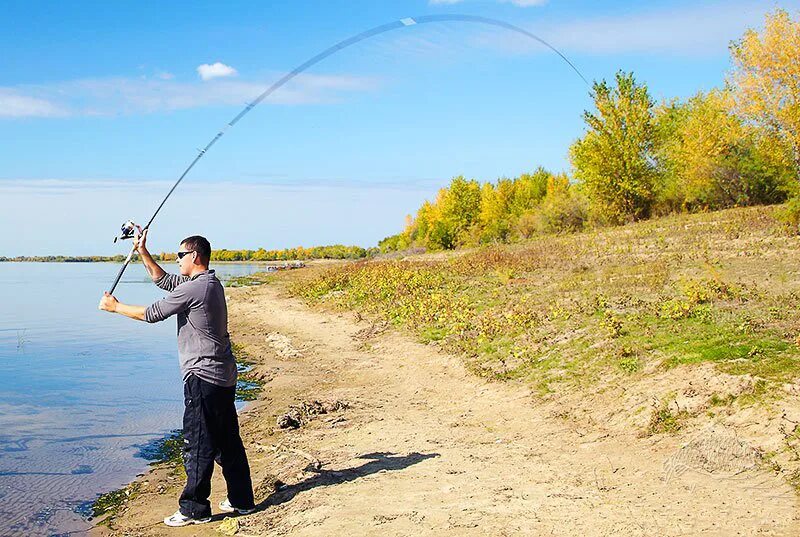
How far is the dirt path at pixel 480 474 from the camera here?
6.16 m

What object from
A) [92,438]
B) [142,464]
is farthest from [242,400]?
[142,464]

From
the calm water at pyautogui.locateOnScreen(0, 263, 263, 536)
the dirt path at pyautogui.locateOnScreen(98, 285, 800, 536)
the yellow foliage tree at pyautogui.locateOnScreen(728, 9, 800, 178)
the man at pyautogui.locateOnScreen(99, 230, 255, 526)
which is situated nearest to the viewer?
the dirt path at pyautogui.locateOnScreen(98, 285, 800, 536)

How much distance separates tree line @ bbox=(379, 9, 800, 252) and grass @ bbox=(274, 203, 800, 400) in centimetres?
596

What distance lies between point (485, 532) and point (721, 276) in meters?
13.3

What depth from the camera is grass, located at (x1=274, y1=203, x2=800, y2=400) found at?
10961 millimetres

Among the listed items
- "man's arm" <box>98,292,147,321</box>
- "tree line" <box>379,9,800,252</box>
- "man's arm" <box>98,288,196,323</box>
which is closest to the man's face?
"man's arm" <box>98,288,196,323</box>

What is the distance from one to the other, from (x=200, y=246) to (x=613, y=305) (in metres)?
10.6

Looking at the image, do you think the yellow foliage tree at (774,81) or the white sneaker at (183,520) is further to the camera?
the yellow foliage tree at (774,81)

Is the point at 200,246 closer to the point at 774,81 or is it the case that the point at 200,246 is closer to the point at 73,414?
the point at 73,414

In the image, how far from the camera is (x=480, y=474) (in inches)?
306

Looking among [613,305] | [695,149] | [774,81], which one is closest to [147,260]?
[613,305]

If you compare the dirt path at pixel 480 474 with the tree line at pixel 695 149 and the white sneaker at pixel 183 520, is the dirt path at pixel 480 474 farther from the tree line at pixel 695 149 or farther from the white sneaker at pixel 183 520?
the tree line at pixel 695 149

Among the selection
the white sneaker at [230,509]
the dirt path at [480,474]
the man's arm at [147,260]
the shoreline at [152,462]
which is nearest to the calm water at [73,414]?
the shoreline at [152,462]

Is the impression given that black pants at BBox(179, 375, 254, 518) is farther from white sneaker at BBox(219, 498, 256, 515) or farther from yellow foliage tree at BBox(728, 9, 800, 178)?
yellow foliage tree at BBox(728, 9, 800, 178)
